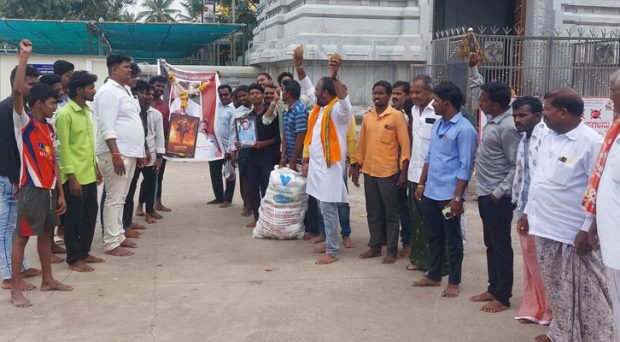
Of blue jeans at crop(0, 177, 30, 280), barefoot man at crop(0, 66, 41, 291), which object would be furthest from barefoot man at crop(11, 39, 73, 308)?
blue jeans at crop(0, 177, 30, 280)

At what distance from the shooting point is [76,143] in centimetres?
632

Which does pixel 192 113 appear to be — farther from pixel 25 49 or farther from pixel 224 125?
pixel 25 49

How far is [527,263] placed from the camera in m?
4.90

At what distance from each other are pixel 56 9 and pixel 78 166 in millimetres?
31923

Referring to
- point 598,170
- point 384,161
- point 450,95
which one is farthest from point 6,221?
point 598,170

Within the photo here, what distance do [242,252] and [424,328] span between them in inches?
109

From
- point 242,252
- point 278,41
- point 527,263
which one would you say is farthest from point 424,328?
point 278,41

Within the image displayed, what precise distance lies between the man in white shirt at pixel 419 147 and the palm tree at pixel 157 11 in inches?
1797

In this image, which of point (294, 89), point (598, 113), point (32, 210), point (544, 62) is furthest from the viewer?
point (544, 62)

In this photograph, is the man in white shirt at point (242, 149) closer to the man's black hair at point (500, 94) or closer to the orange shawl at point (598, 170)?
the man's black hair at point (500, 94)

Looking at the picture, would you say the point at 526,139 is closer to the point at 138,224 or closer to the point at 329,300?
the point at 329,300

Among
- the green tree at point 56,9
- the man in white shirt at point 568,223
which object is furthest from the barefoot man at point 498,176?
the green tree at point 56,9

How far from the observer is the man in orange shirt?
6.34m

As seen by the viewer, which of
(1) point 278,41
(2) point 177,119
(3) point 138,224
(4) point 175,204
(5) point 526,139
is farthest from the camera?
(1) point 278,41
